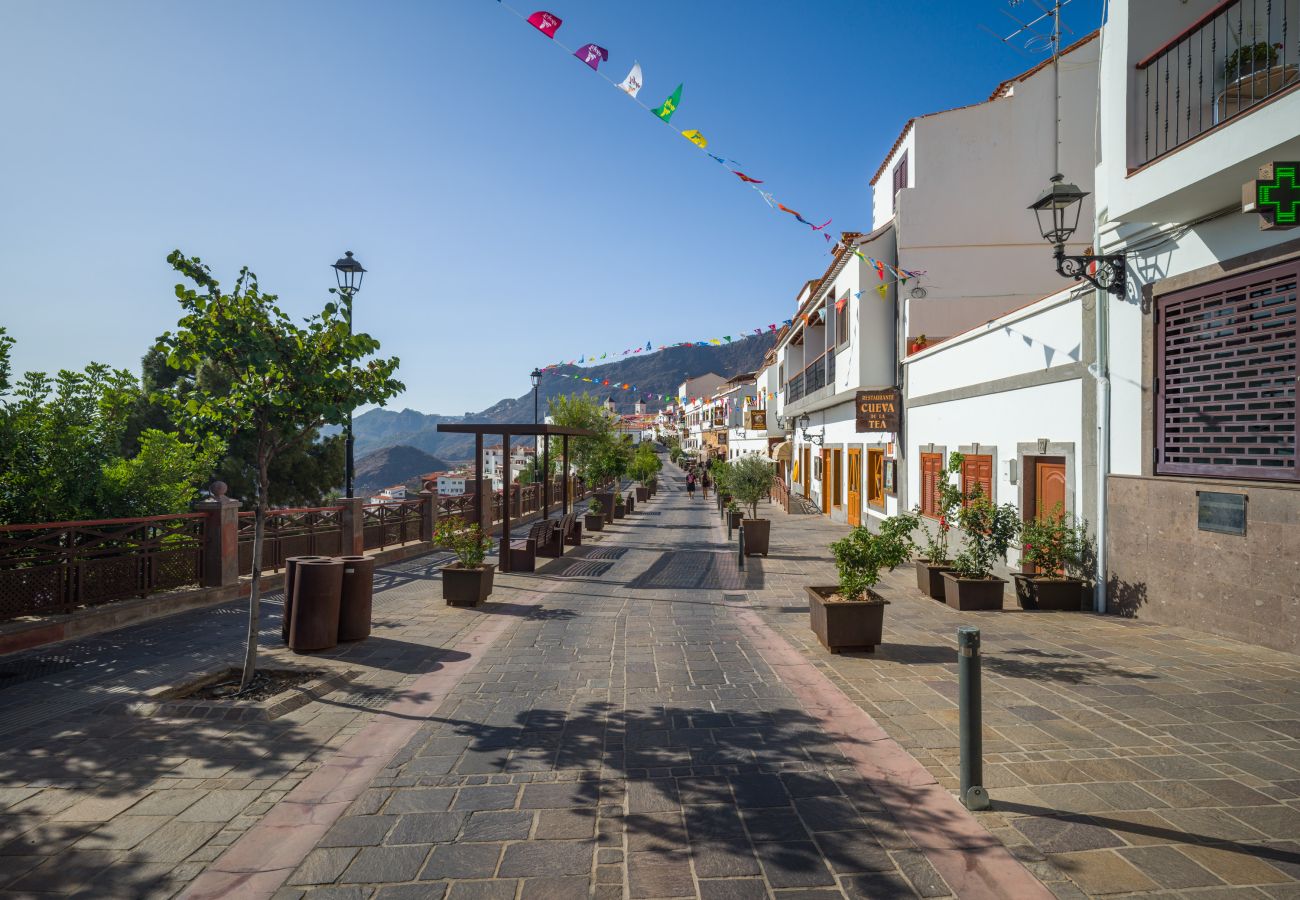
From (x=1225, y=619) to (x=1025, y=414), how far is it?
413 cm

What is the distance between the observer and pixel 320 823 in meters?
3.57

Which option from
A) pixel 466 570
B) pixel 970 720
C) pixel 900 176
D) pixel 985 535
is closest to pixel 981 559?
pixel 985 535

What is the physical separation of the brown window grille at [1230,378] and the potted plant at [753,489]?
810 centimetres

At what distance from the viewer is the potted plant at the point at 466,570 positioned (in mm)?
9398

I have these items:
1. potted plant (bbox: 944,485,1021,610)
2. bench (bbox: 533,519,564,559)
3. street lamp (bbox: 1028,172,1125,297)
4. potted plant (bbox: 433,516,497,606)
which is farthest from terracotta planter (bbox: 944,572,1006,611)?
bench (bbox: 533,519,564,559)

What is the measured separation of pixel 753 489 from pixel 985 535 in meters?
7.30

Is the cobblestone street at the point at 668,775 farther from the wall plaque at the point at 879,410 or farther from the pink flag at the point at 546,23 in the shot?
the wall plaque at the point at 879,410

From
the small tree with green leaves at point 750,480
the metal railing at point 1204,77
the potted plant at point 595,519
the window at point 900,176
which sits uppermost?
the window at point 900,176

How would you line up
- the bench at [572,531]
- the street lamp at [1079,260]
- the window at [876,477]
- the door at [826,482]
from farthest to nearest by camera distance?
the door at [826,482]
the window at [876,477]
the bench at [572,531]
the street lamp at [1079,260]

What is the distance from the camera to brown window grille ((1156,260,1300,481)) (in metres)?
6.27

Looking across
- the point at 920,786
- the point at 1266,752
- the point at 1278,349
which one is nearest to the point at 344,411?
the point at 920,786

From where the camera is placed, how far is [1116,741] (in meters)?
4.39

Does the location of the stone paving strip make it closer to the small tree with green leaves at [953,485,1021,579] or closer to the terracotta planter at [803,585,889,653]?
the terracotta planter at [803,585,889,653]

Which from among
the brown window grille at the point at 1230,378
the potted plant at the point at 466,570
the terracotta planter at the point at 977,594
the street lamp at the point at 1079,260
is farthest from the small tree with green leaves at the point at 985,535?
the potted plant at the point at 466,570
